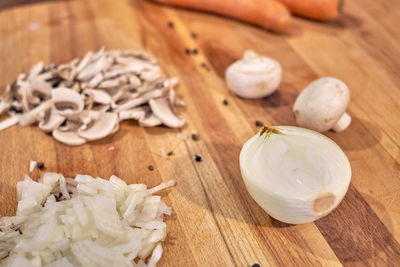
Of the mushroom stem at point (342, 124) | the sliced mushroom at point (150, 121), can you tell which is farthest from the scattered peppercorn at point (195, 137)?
the mushroom stem at point (342, 124)

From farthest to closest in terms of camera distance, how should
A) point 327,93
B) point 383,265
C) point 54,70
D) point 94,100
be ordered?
point 54,70
point 94,100
point 327,93
point 383,265

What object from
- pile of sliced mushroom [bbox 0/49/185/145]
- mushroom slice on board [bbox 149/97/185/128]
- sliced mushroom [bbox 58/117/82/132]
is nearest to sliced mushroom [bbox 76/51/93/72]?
pile of sliced mushroom [bbox 0/49/185/145]

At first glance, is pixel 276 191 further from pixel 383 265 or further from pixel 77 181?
pixel 77 181

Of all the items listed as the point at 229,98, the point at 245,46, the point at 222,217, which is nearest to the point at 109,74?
the point at 229,98

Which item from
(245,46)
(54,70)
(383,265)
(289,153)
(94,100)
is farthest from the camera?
(245,46)

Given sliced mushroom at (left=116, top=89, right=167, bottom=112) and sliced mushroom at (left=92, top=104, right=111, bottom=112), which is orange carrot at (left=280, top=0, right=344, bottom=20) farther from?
sliced mushroom at (left=92, top=104, right=111, bottom=112)

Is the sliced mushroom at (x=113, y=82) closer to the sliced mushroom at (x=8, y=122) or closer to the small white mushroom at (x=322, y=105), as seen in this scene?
the sliced mushroom at (x=8, y=122)

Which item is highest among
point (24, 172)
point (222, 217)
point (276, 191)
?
point (276, 191)
